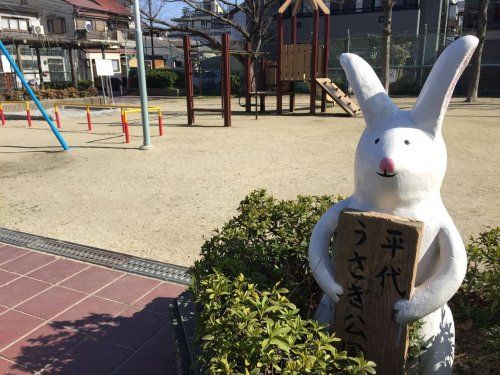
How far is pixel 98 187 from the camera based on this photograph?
20.5 feet

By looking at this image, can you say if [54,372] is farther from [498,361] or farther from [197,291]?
[498,361]

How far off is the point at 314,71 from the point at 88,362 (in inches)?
499

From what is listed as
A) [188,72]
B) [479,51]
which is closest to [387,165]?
[188,72]

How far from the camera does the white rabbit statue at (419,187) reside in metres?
1.76

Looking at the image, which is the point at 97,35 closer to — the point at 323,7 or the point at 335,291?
the point at 323,7

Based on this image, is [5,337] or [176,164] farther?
[176,164]

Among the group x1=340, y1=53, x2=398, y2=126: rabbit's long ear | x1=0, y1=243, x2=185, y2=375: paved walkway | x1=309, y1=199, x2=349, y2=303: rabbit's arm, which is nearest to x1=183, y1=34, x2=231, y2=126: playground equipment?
x1=0, y1=243, x2=185, y2=375: paved walkway

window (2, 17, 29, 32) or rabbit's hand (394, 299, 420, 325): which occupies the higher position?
window (2, 17, 29, 32)

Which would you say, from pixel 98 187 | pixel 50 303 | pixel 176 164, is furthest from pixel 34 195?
pixel 50 303

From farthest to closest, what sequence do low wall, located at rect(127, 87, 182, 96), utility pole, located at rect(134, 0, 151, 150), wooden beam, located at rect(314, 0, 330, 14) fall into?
low wall, located at rect(127, 87, 182, 96), wooden beam, located at rect(314, 0, 330, 14), utility pole, located at rect(134, 0, 151, 150)

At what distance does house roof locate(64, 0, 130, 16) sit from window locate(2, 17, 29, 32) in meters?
3.87

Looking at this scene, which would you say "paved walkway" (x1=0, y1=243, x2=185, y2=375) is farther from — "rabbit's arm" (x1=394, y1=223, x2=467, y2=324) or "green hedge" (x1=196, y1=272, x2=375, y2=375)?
"rabbit's arm" (x1=394, y1=223, x2=467, y2=324)

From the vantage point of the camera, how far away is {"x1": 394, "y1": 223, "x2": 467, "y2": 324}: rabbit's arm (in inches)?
68.5

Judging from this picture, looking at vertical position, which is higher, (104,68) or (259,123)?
(104,68)
